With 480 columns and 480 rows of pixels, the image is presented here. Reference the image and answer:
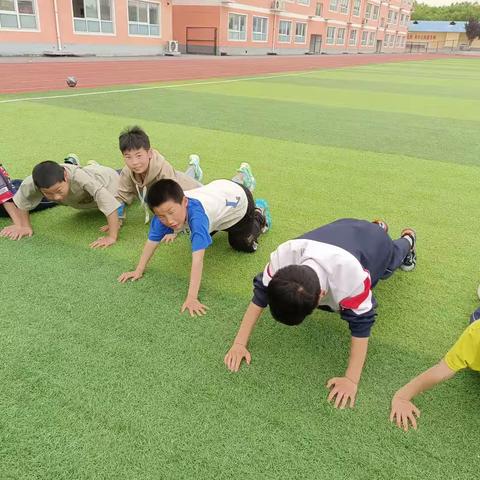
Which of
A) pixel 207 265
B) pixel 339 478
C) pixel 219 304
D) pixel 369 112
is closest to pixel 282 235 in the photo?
pixel 207 265

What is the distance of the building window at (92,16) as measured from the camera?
20905 mm

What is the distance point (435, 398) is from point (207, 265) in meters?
1.75

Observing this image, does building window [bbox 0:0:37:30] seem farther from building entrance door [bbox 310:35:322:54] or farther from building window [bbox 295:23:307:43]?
building entrance door [bbox 310:35:322:54]

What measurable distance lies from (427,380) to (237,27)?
111 feet

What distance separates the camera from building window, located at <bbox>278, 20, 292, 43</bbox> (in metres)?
36.7

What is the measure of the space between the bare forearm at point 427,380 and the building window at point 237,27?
3255cm

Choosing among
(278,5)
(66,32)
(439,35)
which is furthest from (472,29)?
(66,32)

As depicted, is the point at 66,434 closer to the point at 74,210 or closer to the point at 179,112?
the point at 74,210

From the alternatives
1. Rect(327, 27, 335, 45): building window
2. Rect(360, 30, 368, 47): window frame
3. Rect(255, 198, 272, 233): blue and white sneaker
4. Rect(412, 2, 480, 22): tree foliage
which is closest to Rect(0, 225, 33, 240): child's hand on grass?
Rect(255, 198, 272, 233): blue and white sneaker

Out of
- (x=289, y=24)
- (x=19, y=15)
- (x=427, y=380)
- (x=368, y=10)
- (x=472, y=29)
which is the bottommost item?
(x=427, y=380)

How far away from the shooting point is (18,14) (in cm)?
1850

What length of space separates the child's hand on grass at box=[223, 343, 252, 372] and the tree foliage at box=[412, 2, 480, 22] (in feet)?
335

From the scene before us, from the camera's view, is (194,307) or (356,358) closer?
(356,358)

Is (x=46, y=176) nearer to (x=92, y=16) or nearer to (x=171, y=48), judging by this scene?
(x=92, y=16)
